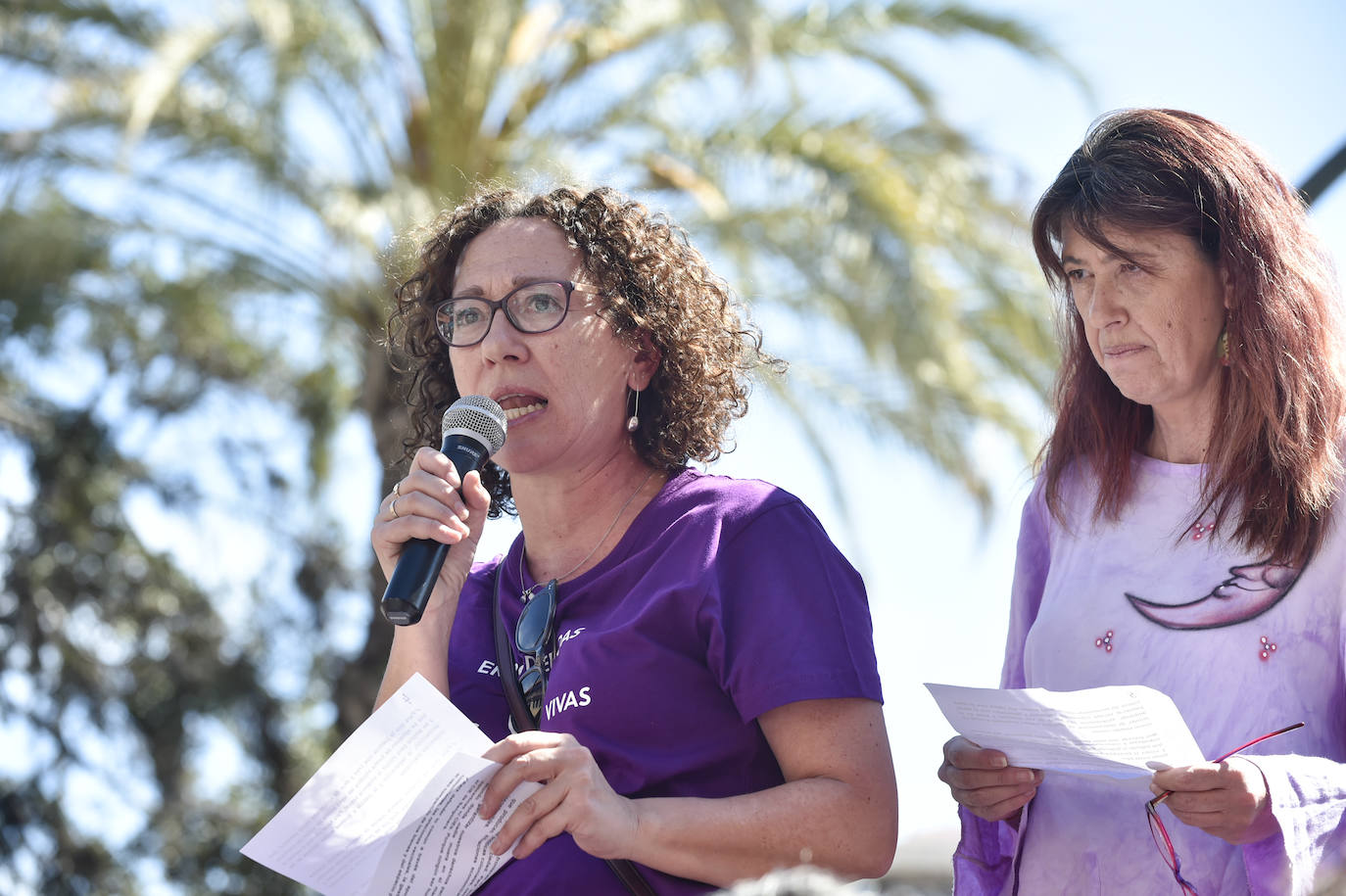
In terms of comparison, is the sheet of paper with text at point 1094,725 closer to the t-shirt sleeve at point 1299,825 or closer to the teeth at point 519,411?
the t-shirt sleeve at point 1299,825

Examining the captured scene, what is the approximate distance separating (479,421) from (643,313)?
0.56m

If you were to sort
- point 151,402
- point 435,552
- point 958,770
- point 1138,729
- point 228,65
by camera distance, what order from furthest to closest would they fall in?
point 151,402
point 228,65
point 958,770
point 435,552
point 1138,729

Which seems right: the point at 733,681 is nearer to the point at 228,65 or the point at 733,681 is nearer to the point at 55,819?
the point at 228,65

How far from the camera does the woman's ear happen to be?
3.36m

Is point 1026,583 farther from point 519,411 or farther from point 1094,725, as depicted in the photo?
point 519,411

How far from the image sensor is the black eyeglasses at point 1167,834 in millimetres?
2574

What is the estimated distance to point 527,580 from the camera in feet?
10.7

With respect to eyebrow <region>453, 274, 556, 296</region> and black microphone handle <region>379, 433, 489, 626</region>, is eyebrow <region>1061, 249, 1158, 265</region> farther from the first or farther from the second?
black microphone handle <region>379, 433, 489, 626</region>

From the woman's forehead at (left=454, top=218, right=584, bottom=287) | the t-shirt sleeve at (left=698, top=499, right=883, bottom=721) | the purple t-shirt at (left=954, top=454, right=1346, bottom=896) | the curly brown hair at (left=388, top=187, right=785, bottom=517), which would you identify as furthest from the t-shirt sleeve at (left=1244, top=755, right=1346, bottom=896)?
the woman's forehead at (left=454, top=218, right=584, bottom=287)

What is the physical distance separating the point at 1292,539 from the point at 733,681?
108 centimetres

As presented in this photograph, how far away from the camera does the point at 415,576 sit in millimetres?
2631

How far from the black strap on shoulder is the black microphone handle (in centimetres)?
37

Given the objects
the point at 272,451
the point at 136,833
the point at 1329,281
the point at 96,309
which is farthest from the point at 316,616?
the point at 1329,281

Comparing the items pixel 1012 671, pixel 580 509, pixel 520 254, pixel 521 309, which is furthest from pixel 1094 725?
pixel 520 254
